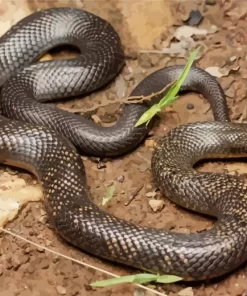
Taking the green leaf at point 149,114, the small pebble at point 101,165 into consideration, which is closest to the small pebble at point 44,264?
the small pebble at point 101,165

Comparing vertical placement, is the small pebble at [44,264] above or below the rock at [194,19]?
below

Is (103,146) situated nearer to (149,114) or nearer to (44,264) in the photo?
(149,114)

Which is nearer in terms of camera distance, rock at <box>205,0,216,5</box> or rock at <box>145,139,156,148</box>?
rock at <box>145,139,156,148</box>

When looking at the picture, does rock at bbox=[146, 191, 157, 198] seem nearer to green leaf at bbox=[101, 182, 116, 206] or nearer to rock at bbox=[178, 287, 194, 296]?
green leaf at bbox=[101, 182, 116, 206]

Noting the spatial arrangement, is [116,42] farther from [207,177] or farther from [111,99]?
[207,177]

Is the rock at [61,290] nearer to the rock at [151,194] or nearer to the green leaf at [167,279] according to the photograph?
the green leaf at [167,279]

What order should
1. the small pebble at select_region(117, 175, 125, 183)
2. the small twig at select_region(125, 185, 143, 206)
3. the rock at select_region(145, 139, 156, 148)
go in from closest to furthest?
1. the small twig at select_region(125, 185, 143, 206)
2. the small pebble at select_region(117, 175, 125, 183)
3. the rock at select_region(145, 139, 156, 148)

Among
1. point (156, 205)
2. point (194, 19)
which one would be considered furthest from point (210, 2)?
point (156, 205)

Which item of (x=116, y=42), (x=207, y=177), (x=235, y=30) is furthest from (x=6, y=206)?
(x=235, y=30)

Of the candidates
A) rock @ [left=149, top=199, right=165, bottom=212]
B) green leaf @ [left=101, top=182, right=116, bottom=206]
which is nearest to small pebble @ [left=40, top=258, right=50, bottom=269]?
green leaf @ [left=101, top=182, right=116, bottom=206]
